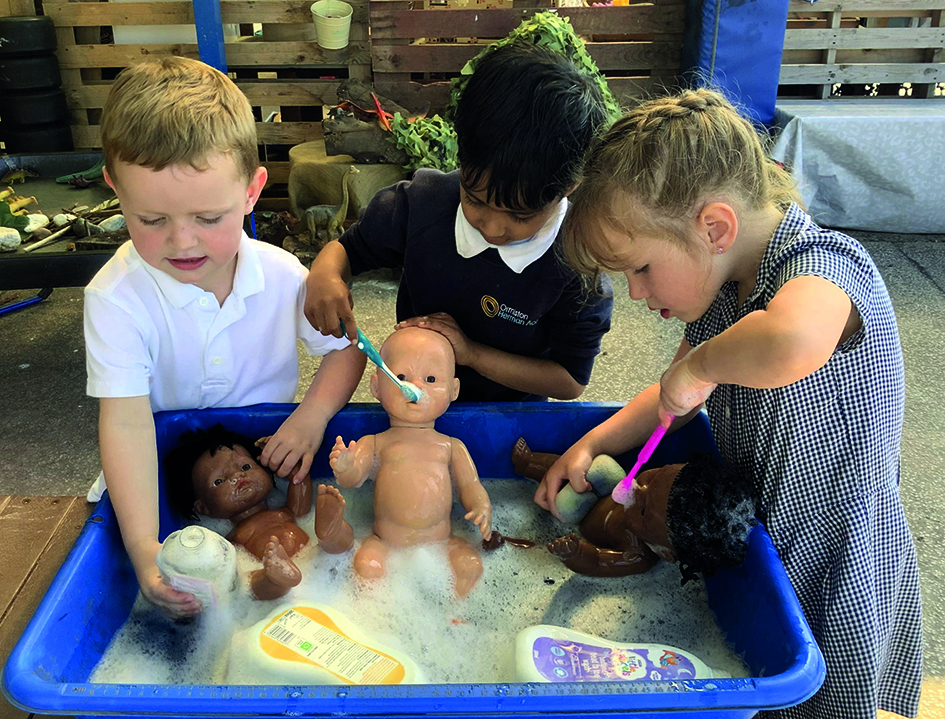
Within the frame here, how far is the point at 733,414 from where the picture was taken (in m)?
1.08

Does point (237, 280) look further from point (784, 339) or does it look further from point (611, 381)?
point (611, 381)

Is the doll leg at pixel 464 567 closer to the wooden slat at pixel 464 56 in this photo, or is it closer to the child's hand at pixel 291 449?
the child's hand at pixel 291 449

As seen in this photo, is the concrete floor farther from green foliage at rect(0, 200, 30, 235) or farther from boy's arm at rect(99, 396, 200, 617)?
boy's arm at rect(99, 396, 200, 617)

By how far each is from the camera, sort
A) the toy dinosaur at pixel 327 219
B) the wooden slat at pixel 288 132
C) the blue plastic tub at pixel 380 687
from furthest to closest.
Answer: the wooden slat at pixel 288 132 → the toy dinosaur at pixel 327 219 → the blue plastic tub at pixel 380 687

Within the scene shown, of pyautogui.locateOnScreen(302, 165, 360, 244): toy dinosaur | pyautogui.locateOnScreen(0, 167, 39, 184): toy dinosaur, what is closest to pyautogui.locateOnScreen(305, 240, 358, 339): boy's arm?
pyautogui.locateOnScreen(302, 165, 360, 244): toy dinosaur

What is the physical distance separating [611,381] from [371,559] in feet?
4.65

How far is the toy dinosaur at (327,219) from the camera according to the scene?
3.06 meters

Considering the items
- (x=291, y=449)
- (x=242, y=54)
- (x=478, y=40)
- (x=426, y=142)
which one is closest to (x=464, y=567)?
(x=291, y=449)

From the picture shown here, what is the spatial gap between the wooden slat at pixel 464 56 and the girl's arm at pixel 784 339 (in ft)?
8.62

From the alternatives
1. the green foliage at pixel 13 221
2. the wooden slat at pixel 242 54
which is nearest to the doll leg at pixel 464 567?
the green foliage at pixel 13 221

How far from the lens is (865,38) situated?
11.7ft

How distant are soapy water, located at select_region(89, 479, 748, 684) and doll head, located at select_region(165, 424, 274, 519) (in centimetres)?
6

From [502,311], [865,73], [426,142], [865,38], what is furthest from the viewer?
[865,73]

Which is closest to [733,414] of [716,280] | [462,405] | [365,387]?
[716,280]
